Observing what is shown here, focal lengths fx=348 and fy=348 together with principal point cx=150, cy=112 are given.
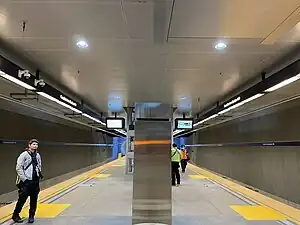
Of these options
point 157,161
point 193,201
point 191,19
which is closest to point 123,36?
point 191,19

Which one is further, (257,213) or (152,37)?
(257,213)

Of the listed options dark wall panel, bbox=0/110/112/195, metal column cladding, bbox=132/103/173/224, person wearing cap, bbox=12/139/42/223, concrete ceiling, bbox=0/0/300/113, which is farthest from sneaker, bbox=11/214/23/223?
concrete ceiling, bbox=0/0/300/113

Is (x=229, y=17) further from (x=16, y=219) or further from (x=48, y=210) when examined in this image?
(x=48, y=210)

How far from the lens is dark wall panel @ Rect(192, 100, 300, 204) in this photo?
30.5 feet

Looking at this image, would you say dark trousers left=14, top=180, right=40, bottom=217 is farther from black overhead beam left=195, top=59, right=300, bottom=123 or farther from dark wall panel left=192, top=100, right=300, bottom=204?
dark wall panel left=192, top=100, right=300, bottom=204

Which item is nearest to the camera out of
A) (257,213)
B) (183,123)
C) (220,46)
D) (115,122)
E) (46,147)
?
(220,46)

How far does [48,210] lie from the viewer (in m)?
8.01

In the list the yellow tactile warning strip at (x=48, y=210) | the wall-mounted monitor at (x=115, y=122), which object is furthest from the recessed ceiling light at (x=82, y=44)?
the wall-mounted monitor at (x=115, y=122)

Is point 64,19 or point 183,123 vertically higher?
point 64,19

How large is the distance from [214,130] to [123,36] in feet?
50.1

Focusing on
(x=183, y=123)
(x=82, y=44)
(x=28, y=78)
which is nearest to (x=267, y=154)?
(x=183, y=123)

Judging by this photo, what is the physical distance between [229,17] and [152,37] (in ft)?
4.62

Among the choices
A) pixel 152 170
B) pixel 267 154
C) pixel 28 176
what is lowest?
pixel 28 176

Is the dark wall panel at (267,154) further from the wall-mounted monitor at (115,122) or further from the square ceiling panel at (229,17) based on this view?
the wall-mounted monitor at (115,122)
